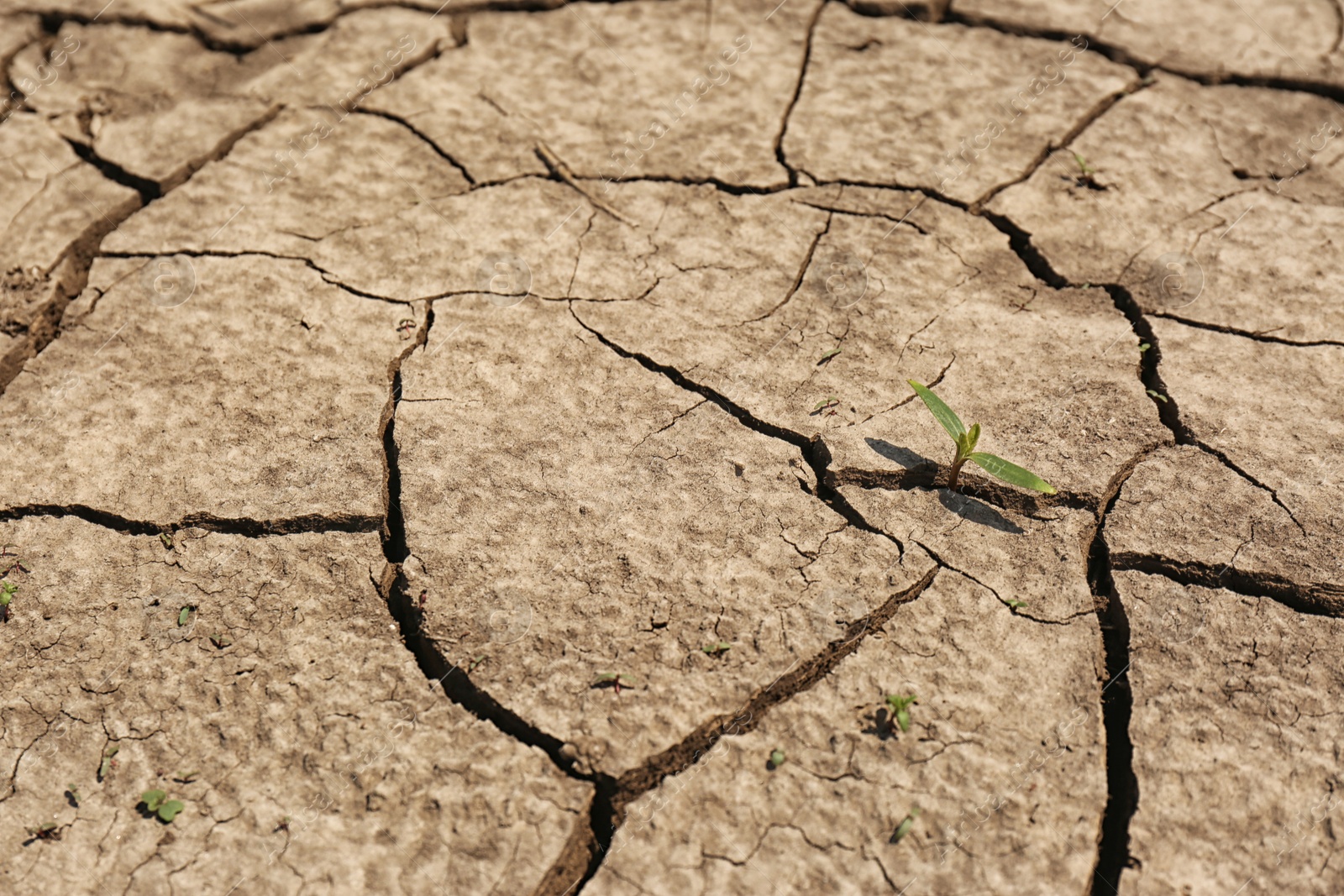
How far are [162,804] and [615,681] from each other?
0.85 m

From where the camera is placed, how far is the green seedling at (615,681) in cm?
189

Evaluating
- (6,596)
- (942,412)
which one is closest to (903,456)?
(942,412)

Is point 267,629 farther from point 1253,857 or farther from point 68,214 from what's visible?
point 1253,857

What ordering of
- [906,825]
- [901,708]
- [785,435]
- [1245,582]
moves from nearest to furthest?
[906,825] → [901,708] → [1245,582] → [785,435]

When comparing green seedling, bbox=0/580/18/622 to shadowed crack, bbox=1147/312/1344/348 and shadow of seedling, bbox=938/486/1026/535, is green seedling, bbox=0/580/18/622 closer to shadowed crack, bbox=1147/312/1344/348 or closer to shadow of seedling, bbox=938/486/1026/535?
shadow of seedling, bbox=938/486/1026/535

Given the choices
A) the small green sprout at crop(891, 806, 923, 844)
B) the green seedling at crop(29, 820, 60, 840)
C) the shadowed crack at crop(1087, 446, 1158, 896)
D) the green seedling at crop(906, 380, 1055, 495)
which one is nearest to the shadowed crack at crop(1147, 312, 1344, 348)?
the shadowed crack at crop(1087, 446, 1158, 896)

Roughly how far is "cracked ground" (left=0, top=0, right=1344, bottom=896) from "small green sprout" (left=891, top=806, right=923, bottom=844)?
14 millimetres

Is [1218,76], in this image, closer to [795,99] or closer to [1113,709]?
[795,99]

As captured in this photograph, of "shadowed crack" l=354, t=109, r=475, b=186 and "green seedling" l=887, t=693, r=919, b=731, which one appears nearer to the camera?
"green seedling" l=887, t=693, r=919, b=731

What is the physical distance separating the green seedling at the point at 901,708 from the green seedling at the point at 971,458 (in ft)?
1.77

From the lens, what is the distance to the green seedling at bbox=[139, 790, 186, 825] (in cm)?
177

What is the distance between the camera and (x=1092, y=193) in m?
2.93

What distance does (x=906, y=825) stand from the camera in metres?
1.72

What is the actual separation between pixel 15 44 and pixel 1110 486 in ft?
12.8
